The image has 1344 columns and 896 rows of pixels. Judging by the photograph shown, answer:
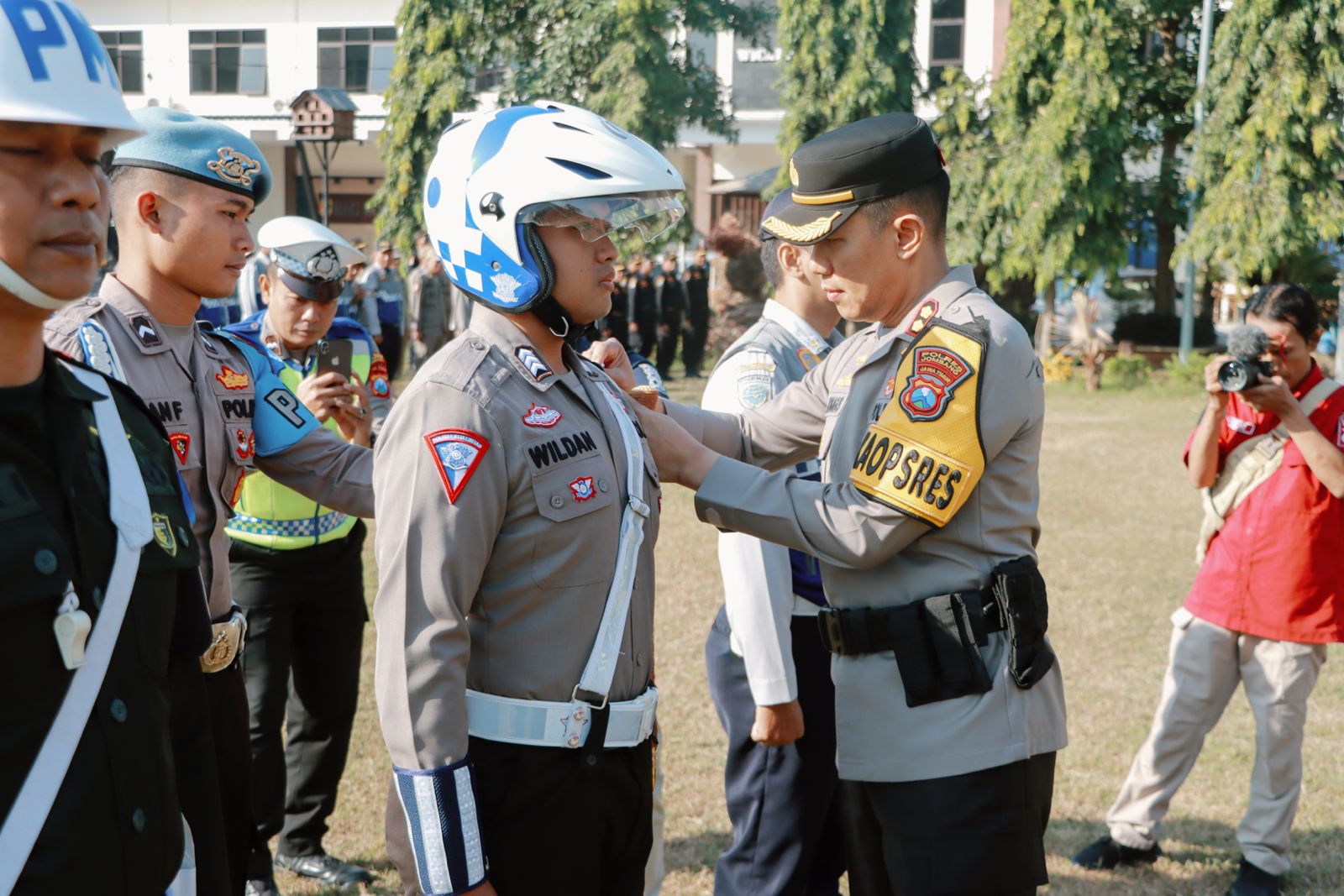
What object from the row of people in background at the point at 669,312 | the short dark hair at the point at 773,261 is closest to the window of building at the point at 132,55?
the row of people in background at the point at 669,312

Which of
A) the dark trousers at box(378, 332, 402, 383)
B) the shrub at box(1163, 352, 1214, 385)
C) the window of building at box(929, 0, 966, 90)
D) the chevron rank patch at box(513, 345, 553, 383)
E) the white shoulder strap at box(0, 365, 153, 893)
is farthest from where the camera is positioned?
the window of building at box(929, 0, 966, 90)

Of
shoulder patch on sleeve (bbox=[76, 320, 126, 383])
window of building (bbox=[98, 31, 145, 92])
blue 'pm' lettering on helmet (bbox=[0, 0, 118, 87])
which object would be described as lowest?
shoulder patch on sleeve (bbox=[76, 320, 126, 383])

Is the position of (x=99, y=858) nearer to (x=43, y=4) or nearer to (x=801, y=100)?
(x=43, y=4)

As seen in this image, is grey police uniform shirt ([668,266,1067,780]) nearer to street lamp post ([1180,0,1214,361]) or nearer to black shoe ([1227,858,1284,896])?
black shoe ([1227,858,1284,896])

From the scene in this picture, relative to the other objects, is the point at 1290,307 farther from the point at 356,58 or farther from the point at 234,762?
the point at 356,58

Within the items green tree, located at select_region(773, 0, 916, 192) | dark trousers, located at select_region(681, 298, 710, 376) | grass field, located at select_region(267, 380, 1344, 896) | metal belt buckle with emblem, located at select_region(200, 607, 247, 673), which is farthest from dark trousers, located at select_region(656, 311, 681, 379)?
metal belt buckle with emblem, located at select_region(200, 607, 247, 673)

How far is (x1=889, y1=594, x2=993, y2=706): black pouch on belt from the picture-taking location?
2738 mm

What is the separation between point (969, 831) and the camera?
2734mm

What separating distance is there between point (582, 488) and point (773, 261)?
215 centimetres

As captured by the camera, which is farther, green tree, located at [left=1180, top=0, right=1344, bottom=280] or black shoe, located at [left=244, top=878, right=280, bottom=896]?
green tree, located at [left=1180, top=0, right=1344, bottom=280]

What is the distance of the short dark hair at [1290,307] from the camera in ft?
15.3

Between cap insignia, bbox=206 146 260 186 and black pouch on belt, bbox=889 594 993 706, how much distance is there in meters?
1.88

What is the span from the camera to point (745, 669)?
13.3 ft

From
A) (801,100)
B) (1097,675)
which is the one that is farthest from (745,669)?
(801,100)
